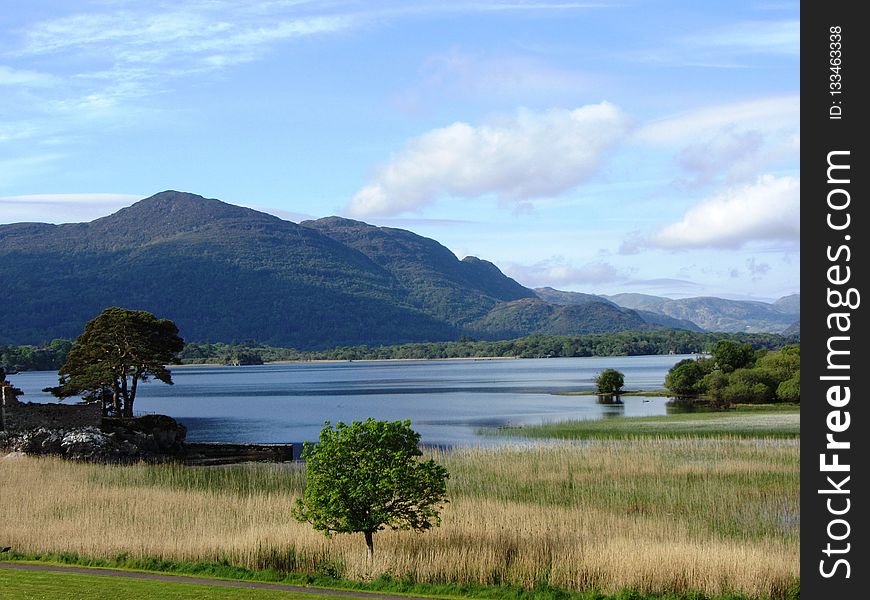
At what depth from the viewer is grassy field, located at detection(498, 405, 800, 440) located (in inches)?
2242

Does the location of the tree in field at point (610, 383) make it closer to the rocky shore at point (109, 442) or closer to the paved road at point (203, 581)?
the rocky shore at point (109, 442)

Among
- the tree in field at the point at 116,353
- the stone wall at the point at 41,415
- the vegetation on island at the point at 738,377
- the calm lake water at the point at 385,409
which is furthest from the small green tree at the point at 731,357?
the stone wall at the point at 41,415

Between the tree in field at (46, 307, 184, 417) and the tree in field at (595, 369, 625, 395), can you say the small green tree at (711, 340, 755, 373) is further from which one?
the tree in field at (46, 307, 184, 417)

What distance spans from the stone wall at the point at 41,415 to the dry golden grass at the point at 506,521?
516cm

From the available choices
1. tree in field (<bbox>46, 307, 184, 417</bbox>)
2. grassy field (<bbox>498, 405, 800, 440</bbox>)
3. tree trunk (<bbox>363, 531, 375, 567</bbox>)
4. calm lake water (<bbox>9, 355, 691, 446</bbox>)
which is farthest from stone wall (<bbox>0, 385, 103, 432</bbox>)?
tree trunk (<bbox>363, 531, 375, 567</bbox>)

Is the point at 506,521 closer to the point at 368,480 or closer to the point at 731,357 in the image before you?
the point at 368,480

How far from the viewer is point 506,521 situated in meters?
26.8

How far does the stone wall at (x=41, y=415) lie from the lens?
4694 cm

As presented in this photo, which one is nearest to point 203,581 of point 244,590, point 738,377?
point 244,590

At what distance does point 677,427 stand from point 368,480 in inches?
1739

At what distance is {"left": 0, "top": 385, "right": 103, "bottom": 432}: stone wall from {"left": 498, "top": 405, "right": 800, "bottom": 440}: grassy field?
84.4ft

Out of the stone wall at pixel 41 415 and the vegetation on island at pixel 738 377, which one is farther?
the vegetation on island at pixel 738 377
